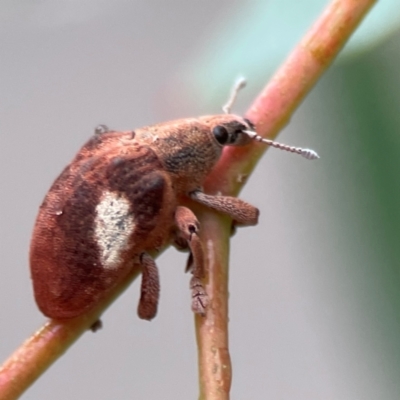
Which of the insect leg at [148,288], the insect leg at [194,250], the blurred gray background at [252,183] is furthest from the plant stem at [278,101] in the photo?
the blurred gray background at [252,183]

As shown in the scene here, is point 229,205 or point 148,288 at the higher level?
point 229,205

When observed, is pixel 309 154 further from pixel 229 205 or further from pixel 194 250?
pixel 194 250

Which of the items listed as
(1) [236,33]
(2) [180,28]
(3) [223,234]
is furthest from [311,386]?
(2) [180,28]

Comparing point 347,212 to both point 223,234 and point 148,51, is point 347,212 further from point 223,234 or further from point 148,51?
point 148,51

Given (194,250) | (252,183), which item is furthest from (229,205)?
(252,183)

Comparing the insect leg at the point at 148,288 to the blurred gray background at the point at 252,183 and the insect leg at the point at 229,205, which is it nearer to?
the insect leg at the point at 229,205

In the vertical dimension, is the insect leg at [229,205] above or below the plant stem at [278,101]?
below
